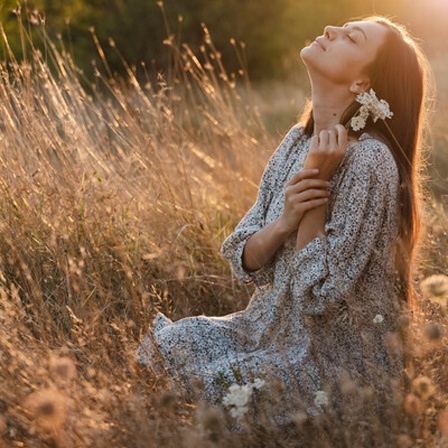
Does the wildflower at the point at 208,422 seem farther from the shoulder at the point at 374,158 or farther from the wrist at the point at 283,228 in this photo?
the shoulder at the point at 374,158

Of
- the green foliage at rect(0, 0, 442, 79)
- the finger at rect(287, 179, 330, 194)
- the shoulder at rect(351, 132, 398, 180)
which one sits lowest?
the green foliage at rect(0, 0, 442, 79)

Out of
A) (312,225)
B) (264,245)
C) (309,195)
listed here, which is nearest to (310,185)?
(309,195)

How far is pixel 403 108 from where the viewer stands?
2789mm

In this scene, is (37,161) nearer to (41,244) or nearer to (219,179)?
(41,244)

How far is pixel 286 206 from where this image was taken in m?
2.70

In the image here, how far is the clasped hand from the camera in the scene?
2625 millimetres

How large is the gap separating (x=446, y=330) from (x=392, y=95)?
2.76 feet

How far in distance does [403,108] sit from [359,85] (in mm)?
178

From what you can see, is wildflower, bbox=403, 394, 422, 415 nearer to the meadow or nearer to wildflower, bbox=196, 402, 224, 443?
the meadow

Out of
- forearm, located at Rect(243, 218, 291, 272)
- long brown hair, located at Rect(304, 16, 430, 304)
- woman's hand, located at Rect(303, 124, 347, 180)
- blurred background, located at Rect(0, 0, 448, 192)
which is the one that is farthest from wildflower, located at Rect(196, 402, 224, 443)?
blurred background, located at Rect(0, 0, 448, 192)

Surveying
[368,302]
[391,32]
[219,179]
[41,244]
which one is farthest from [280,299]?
[219,179]

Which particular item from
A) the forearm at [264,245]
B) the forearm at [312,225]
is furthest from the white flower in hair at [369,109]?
the forearm at [264,245]

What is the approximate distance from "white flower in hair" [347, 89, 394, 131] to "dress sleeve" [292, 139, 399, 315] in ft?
0.28

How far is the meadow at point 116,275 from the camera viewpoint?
2182 millimetres
